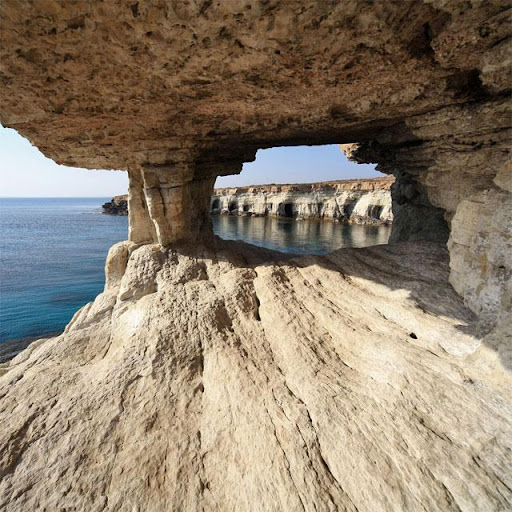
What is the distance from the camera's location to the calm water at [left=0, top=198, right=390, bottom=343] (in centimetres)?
1600

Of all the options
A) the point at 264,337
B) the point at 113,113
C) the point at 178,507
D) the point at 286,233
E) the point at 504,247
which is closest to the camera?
the point at 178,507

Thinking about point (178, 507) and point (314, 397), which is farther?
point (314, 397)

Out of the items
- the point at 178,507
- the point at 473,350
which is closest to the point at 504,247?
the point at 473,350

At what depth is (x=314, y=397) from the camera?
4.02m

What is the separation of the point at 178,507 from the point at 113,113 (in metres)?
7.20

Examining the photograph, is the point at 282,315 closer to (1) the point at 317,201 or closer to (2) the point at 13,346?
(2) the point at 13,346

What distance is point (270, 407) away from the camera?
13.3ft

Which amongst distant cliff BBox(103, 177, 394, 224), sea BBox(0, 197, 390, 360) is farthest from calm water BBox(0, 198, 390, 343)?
distant cliff BBox(103, 177, 394, 224)

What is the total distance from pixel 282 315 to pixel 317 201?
48961mm

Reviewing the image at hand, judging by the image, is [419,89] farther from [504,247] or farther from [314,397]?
[314,397]

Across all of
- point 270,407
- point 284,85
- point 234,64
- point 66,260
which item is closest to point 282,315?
point 270,407

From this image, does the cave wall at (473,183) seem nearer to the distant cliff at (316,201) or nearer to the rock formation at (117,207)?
the distant cliff at (316,201)

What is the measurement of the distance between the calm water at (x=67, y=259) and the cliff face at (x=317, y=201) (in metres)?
3.83

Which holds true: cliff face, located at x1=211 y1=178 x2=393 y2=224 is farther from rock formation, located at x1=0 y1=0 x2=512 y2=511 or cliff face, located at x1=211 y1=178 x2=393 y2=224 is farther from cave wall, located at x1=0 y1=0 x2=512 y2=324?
rock formation, located at x1=0 y1=0 x2=512 y2=511
